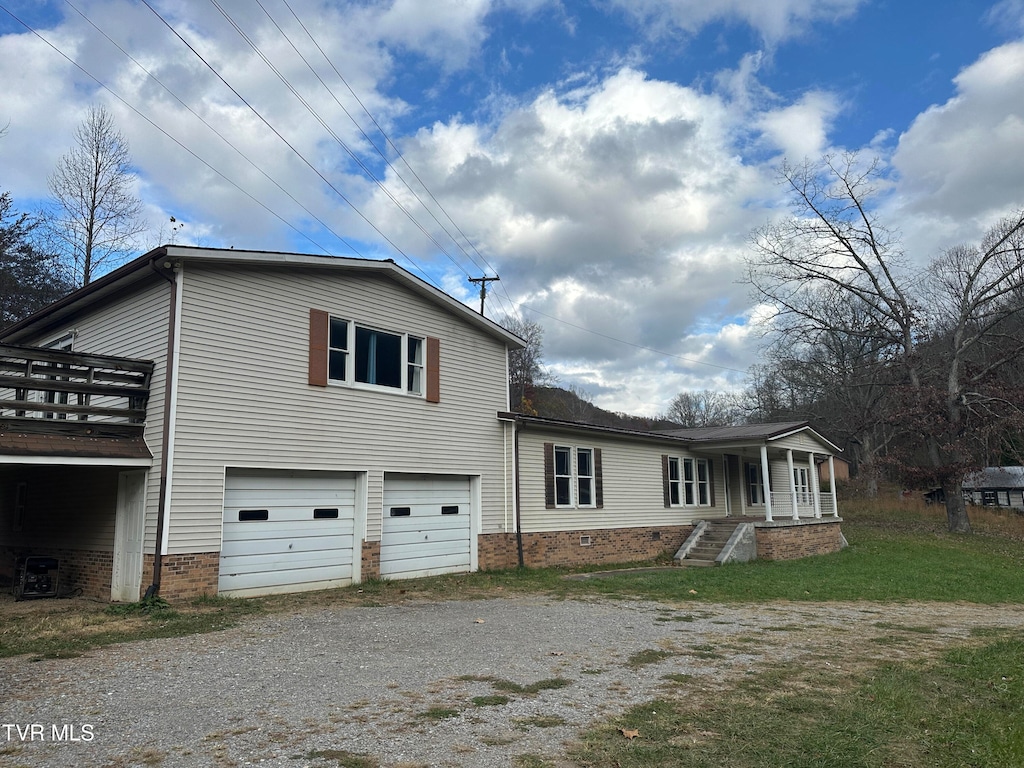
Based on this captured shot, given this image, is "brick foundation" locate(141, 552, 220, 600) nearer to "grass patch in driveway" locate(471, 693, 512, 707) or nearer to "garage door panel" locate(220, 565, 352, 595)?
"garage door panel" locate(220, 565, 352, 595)

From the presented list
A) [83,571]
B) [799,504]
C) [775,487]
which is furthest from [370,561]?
[799,504]

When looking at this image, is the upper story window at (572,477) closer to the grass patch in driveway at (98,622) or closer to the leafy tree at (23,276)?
the grass patch in driveway at (98,622)

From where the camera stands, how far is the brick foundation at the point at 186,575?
1012 centimetres

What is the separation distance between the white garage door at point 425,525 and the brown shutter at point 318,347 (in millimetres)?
2397

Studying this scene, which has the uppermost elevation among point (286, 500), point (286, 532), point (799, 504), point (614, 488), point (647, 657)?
point (614, 488)

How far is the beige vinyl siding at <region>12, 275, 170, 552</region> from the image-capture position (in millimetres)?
10547

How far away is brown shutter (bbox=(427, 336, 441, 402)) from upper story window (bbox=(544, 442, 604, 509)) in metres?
3.42

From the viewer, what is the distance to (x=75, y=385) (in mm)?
10445

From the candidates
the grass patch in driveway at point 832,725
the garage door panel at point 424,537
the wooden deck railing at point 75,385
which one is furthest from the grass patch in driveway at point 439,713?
the garage door panel at point 424,537

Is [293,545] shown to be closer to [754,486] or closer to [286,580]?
[286,580]

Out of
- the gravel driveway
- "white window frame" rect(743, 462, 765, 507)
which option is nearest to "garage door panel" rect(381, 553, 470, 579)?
the gravel driveway

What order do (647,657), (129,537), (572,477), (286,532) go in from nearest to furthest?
(647,657) → (129,537) → (286,532) → (572,477)

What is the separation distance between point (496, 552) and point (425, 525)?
1990 millimetres

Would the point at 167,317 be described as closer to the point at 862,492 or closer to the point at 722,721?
the point at 722,721
